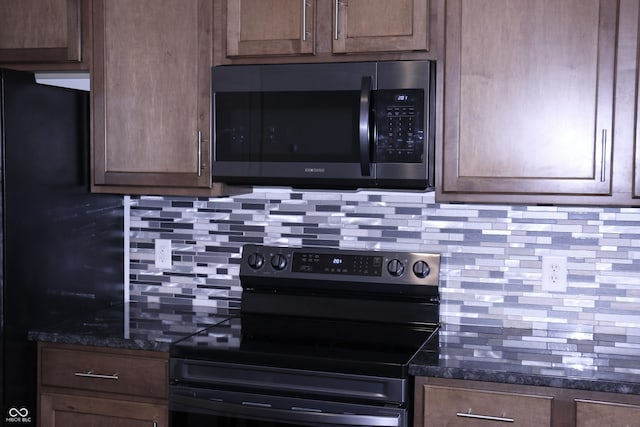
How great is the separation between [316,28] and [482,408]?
1247 mm

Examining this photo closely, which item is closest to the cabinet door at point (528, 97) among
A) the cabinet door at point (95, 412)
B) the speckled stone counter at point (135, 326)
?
the speckled stone counter at point (135, 326)

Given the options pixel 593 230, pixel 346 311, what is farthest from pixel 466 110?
pixel 346 311

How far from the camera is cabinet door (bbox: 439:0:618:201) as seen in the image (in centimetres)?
228

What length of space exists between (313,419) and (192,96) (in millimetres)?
1123

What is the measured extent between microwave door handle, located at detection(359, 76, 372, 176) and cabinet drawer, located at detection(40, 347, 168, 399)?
0.87 metres

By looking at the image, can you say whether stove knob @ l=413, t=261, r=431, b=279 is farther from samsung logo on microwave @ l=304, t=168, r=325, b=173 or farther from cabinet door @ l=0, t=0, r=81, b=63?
cabinet door @ l=0, t=0, r=81, b=63

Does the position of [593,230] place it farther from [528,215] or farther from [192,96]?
[192,96]

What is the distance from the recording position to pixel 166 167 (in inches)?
105

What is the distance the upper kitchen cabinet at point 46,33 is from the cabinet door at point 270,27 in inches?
21.4

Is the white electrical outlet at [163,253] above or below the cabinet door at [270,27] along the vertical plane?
below

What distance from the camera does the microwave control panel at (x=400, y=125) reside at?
2410mm

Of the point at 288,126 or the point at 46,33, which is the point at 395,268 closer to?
the point at 288,126

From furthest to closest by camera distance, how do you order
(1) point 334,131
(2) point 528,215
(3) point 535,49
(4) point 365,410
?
(2) point 528,215, (1) point 334,131, (3) point 535,49, (4) point 365,410

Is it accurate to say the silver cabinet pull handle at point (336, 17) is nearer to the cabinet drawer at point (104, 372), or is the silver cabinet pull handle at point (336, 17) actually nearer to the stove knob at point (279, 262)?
the stove knob at point (279, 262)
